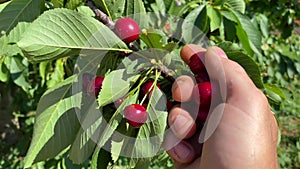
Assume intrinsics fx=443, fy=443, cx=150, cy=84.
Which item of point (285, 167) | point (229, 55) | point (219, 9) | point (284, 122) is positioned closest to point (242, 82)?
point (229, 55)

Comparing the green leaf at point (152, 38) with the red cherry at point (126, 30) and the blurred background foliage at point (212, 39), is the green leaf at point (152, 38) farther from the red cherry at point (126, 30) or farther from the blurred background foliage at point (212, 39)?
the blurred background foliage at point (212, 39)

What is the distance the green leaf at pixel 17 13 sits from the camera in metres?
0.88

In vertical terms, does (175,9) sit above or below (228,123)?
below

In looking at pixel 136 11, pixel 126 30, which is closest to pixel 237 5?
pixel 136 11

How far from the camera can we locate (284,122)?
4555 mm

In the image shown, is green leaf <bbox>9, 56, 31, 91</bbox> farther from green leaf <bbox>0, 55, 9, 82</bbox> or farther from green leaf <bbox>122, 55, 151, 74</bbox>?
green leaf <bbox>122, 55, 151, 74</bbox>

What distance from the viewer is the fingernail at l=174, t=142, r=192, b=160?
876 mm

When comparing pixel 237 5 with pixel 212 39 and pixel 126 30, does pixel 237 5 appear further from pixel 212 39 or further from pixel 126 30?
pixel 126 30

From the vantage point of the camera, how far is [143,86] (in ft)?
2.68

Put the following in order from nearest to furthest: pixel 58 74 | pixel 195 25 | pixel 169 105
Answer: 1. pixel 169 105
2. pixel 195 25
3. pixel 58 74

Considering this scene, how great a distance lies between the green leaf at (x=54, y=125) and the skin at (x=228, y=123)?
0.63 feet

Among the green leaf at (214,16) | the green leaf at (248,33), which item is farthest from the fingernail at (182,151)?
the green leaf at (214,16)

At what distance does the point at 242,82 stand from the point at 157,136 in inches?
7.2

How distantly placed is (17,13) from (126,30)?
26 centimetres
